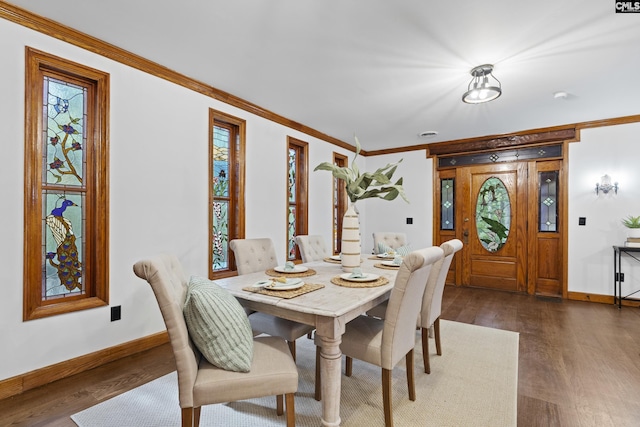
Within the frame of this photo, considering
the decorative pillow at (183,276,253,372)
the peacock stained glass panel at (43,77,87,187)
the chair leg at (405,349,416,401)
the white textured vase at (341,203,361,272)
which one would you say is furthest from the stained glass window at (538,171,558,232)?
the peacock stained glass panel at (43,77,87,187)

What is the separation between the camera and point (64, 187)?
89.9 inches

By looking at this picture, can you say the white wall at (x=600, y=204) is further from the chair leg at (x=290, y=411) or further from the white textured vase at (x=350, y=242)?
the chair leg at (x=290, y=411)

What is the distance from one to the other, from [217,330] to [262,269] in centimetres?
136

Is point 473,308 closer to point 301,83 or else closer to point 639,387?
point 639,387

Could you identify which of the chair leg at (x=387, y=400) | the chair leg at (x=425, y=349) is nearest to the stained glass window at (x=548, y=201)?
the chair leg at (x=425, y=349)

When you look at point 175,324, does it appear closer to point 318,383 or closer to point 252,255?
point 318,383

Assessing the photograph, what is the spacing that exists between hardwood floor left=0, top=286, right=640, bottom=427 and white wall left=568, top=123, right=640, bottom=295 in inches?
25.9

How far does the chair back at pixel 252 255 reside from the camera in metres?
2.50

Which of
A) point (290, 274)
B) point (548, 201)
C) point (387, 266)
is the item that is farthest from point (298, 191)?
point (548, 201)

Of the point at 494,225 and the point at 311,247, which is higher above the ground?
the point at 494,225

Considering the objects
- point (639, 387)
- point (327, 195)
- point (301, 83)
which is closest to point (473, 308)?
point (639, 387)

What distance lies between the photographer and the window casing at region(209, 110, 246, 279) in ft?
11.2

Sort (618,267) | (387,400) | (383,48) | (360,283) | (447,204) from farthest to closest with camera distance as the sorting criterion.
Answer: (447,204) → (618,267) → (383,48) → (360,283) → (387,400)

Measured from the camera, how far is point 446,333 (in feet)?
10.1
